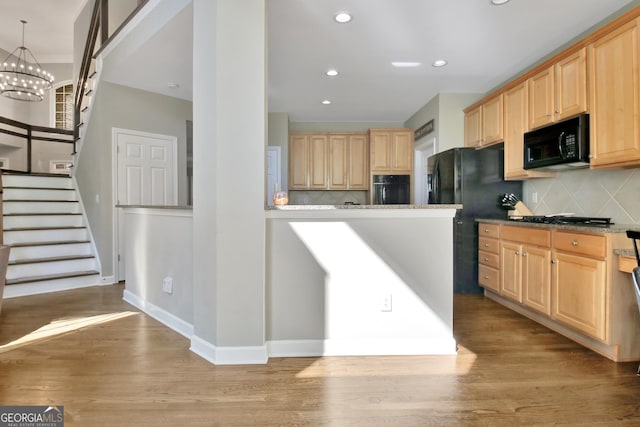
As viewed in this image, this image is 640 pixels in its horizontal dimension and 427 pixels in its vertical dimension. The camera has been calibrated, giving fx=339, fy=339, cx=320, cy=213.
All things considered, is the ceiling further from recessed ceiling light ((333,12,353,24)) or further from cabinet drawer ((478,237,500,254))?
cabinet drawer ((478,237,500,254))

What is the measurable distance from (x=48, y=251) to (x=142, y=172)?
150 cm

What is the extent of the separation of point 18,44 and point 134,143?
4.94 meters

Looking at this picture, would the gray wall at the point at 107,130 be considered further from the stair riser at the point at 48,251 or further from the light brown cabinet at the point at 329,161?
the light brown cabinet at the point at 329,161

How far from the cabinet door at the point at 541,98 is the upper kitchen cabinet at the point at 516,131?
0.07 m

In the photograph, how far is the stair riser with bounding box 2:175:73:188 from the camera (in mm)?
4645

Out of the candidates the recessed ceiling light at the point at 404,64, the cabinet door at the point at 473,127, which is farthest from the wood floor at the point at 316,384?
the recessed ceiling light at the point at 404,64

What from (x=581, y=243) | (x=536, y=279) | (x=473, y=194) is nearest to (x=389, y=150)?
(x=473, y=194)

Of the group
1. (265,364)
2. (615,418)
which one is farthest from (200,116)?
(615,418)

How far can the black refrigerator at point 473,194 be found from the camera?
3.86 meters

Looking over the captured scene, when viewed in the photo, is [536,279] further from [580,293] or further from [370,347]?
[370,347]

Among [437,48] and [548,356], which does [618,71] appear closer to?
[437,48]

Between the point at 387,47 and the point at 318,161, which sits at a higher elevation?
the point at 387,47

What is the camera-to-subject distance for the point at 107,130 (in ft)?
14.1

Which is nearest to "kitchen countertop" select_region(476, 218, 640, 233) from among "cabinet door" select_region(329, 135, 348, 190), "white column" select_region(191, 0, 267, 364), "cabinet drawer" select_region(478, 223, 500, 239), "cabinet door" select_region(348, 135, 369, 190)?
"cabinet drawer" select_region(478, 223, 500, 239)
